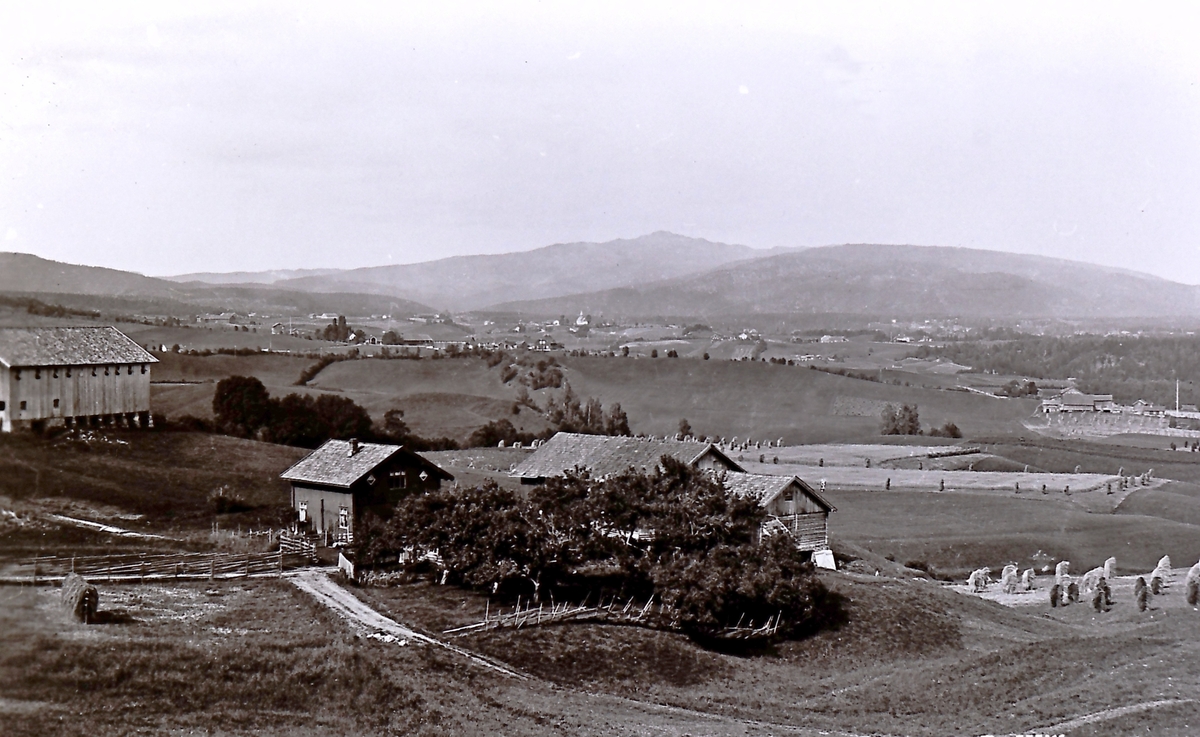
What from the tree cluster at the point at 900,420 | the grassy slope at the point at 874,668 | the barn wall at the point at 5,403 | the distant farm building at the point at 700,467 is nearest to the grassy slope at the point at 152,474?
the barn wall at the point at 5,403

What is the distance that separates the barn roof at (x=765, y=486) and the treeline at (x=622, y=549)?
251cm

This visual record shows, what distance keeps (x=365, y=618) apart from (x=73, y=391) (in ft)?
26.1

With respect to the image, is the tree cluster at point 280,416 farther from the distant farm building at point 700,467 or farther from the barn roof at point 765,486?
the barn roof at point 765,486

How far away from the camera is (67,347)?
2119 cm

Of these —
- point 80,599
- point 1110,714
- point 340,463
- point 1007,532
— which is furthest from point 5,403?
point 1007,532

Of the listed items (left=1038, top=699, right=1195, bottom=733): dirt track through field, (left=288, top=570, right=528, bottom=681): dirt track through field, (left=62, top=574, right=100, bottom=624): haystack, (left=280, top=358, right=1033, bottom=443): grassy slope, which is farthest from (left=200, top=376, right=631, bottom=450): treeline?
(left=280, top=358, right=1033, bottom=443): grassy slope

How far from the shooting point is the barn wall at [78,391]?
→ 1944 cm

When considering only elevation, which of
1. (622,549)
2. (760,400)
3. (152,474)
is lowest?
(622,549)

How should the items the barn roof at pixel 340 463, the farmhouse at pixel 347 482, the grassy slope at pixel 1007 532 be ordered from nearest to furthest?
the farmhouse at pixel 347 482 < the barn roof at pixel 340 463 < the grassy slope at pixel 1007 532

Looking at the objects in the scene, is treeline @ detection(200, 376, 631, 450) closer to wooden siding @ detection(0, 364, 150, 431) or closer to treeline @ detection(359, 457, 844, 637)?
wooden siding @ detection(0, 364, 150, 431)

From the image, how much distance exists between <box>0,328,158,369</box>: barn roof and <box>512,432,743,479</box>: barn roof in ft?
48.1

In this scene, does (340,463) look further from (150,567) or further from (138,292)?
(138,292)

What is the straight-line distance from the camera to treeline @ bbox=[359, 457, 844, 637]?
24859 millimetres

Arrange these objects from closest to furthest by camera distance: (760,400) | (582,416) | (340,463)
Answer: (340,463)
(582,416)
(760,400)
